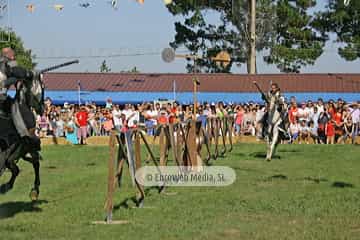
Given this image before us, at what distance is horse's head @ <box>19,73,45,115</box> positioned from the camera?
10945 millimetres

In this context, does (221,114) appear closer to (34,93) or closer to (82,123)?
(82,123)

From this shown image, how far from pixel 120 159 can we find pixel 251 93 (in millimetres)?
29104

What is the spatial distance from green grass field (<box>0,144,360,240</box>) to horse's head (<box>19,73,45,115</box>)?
5.36 feet

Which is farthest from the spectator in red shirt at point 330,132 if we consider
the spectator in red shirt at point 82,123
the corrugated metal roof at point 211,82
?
the corrugated metal roof at point 211,82

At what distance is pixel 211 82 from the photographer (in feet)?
136

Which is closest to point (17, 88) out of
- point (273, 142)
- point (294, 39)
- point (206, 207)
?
point (206, 207)

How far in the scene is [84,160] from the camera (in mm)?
20906

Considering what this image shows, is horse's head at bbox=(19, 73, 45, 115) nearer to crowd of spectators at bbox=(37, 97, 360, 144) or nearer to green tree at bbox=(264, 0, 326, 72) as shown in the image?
crowd of spectators at bbox=(37, 97, 360, 144)

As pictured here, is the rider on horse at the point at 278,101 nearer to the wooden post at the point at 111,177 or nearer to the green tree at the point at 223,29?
the wooden post at the point at 111,177

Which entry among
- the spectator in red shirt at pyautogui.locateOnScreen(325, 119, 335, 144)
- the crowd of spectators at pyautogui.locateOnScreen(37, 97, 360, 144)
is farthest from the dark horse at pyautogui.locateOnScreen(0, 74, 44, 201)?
the spectator in red shirt at pyautogui.locateOnScreen(325, 119, 335, 144)

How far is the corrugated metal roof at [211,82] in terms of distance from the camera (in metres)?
40.5

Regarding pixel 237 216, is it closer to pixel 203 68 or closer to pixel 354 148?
pixel 354 148

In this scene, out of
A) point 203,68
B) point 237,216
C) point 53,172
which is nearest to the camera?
point 237,216

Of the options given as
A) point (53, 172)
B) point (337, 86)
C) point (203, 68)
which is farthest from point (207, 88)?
point (53, 172)
